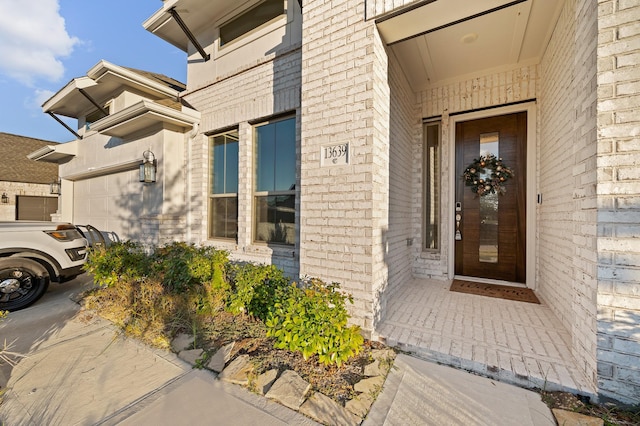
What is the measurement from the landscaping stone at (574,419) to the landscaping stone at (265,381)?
2007 millimetres

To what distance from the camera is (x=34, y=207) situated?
1298cm

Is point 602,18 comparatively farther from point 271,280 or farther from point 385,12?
point 271,280

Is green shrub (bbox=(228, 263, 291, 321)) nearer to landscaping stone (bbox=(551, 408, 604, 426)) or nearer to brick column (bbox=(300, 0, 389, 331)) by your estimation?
brick column (bbox=(300, 0, 389, 331))

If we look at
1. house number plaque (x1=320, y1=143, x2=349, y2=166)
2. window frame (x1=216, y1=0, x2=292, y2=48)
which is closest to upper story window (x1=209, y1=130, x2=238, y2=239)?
window frame (x1=216, y1=0, x2=292, y2=48)

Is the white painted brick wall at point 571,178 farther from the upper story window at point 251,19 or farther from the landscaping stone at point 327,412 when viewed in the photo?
the upper story window at point 251,19

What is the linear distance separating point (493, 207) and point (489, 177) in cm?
52

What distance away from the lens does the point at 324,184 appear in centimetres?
295

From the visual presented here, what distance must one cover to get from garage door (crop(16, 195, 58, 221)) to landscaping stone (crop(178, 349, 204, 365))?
16637mm

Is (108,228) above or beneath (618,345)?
above

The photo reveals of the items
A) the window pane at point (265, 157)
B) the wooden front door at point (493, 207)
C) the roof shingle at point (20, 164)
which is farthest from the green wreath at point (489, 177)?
the roof shingle at point (20, 164)

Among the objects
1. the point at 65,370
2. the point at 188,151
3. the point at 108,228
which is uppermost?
the point at 188,151

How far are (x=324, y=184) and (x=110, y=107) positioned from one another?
7655mm

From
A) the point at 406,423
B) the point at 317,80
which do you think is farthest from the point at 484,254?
the point at 317,80

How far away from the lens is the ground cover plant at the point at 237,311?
6.86 ft
